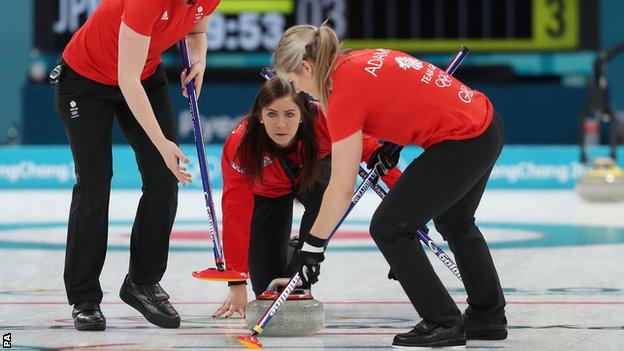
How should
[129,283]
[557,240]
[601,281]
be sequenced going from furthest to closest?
1. [557,240]
2. [601,281]
3. [129,283]

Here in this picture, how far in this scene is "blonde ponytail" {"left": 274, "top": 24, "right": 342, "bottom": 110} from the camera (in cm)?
384

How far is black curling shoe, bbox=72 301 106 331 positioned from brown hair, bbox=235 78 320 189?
30.1 inches

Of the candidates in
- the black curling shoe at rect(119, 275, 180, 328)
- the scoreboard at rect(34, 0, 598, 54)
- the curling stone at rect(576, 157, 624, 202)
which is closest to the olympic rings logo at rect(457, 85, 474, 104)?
the black curling shoe at rect(119, 275, 180, 328)

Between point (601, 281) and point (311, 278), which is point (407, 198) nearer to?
point (311, 278)

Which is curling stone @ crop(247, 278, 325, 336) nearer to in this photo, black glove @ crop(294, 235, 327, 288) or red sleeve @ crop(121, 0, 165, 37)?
black glove @ crop(294, 235, 327, 288)

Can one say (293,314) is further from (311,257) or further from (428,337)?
(428,337)

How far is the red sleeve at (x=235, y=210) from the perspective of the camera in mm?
4555

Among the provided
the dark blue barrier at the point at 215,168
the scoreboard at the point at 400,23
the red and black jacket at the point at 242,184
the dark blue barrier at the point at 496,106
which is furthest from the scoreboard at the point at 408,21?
the red and black jacket at the point at 242,184

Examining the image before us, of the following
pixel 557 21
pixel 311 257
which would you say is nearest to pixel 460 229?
pixel 311 257

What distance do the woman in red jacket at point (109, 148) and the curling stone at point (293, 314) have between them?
0.34 meters

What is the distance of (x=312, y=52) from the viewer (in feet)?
12.7

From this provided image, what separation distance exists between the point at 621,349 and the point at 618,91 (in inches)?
586

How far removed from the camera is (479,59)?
48.3 ft

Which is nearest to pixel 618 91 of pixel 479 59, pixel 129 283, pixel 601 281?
pixel 479 59
